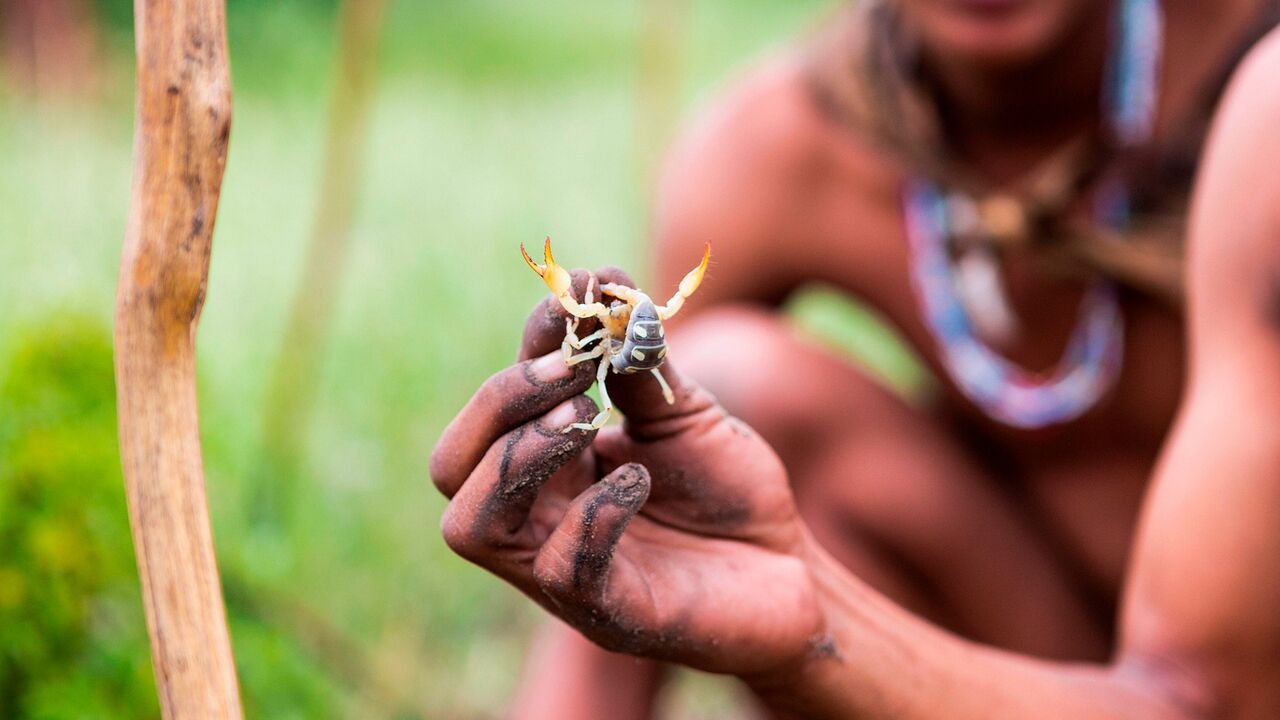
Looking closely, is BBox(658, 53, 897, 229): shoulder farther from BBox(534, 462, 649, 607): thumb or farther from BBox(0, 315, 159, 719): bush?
BBox(534, 462, 649, 607): thumb

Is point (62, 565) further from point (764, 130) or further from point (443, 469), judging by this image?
point (764, 130)

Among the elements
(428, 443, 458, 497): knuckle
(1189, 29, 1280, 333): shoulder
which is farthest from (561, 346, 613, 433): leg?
(1189, 29, 1280, 333): shoulder

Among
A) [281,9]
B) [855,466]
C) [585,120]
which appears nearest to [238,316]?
[855,466]

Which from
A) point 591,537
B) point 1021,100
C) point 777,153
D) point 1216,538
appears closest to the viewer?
point 591,537

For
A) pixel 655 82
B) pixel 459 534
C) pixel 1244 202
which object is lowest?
pixel 459 534

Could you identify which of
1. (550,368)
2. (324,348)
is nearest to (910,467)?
(550,368)

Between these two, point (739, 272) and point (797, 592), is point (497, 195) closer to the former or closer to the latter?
point (739, 272)

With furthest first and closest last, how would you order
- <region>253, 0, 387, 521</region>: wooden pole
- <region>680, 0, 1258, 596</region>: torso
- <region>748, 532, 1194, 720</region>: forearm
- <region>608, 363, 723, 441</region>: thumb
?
<region>253, 0, 387, 521</region>: wooden pole
<region>680, 0, 1258, 596</region>: torso
<region>748, 532, 1194, 720</region>: forearm
<region>608, 363, 723, 441</region>: thumb
